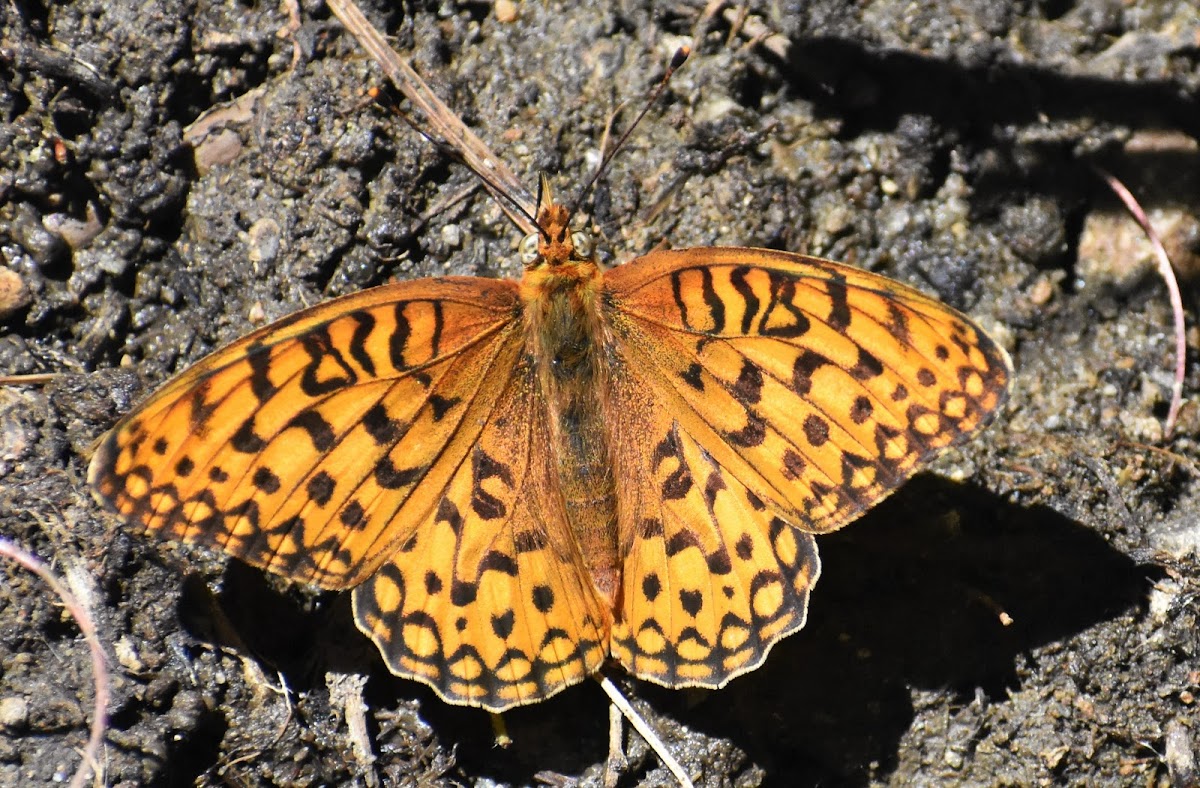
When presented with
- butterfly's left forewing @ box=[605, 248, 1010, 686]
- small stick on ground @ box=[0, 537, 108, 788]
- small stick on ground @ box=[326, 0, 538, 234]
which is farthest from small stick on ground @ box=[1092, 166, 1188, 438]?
small stick on ground @ box=[0, 537, 108, 788]

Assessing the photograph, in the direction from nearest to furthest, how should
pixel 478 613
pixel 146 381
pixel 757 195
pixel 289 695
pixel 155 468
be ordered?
pixel 155 468 < pixel 478 613 < pixel 289 695 < pixel 146 381 < pixel 757 195

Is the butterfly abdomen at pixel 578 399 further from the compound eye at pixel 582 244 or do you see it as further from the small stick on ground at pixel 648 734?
the small stick on ground at pixel 648 734

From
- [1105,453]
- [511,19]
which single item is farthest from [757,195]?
[1105,453]

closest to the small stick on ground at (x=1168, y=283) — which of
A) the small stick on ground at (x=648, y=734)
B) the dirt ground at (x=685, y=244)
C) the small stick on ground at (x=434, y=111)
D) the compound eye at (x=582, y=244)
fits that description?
the dirt ground at (x=685, y=244)

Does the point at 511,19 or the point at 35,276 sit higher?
the point at 35,276

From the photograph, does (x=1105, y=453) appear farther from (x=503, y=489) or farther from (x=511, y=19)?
(x=511, y=19)

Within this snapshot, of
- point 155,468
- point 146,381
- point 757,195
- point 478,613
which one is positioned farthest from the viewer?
point 757,195

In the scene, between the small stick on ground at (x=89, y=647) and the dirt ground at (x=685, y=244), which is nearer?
the small stick on ground at (x=89, y=647)

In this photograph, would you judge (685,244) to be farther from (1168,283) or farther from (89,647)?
(89,647)
